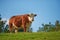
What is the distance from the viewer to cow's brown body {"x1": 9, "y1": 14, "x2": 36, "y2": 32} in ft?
27.5

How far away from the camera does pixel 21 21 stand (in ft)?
28.5

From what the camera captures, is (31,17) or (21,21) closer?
(31,17)

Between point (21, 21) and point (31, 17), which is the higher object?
point (31, 17)

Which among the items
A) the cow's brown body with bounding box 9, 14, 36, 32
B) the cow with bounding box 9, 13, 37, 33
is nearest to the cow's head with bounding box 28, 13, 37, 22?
the cow with bounding box 9, 13, 37, 33

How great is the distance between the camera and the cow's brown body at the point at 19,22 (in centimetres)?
837

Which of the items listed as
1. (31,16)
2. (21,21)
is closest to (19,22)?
(21,21)

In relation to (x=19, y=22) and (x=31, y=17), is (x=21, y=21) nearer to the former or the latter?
(x=19, y=22)

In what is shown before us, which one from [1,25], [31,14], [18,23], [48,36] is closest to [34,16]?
[31,14]

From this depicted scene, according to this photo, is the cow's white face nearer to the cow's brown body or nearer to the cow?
the cow

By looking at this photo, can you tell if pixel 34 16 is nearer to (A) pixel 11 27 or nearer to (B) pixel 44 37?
(A) pixel 11 27

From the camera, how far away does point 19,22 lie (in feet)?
28.6

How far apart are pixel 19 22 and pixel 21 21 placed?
0.10 m

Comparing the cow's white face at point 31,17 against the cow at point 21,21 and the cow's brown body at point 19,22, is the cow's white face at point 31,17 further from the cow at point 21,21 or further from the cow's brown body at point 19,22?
the cow's brown body at point 19,22

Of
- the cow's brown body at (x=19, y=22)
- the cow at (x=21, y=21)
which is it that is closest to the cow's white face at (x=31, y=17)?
the cow at (x=21, y=21)
